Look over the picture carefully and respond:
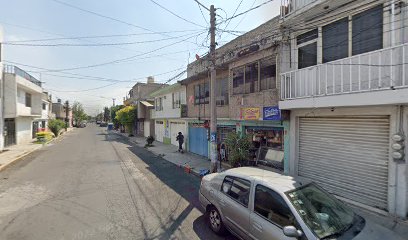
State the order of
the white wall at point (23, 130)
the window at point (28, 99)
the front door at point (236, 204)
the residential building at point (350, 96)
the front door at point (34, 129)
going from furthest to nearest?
1. the front door at point (34, 129)
2. the window at point (28, 99)
3. the white wall at point (23, 130)
4. the residential building at point (350, 96)
5. the front door at point (236, 204)

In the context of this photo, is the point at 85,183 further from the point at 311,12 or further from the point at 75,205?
the point at 311,12

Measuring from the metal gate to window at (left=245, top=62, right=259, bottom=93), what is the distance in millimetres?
5301

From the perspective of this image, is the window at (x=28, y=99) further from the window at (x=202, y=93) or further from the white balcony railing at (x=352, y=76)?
the white balcony railing at (x=352, y=76)

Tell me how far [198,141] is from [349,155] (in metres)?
9.83

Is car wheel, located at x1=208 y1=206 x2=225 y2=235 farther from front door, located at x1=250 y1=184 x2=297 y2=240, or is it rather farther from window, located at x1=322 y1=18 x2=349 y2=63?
window, located at x1=322 y1=18 x2=349 y2=63

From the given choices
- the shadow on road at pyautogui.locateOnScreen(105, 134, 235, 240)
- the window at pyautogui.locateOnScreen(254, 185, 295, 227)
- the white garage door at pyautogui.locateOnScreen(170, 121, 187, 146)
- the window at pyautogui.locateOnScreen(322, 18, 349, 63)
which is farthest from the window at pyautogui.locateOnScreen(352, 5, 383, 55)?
the white garage door at pyautogui.locateOnScreen(170, 121, 187, 146)

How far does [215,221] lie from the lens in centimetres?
510

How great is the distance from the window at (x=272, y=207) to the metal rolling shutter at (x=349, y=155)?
3.94 m

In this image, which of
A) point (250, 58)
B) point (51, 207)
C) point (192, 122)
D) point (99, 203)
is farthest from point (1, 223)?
point (192, 122)

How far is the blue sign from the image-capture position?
819cm

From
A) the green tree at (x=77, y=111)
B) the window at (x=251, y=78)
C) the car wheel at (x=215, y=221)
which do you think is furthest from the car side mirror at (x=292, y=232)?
the green tree at (x=77, y=111)

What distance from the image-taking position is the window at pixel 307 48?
7.50 metres

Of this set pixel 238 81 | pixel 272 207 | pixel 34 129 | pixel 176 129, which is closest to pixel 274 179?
pixel 272 207

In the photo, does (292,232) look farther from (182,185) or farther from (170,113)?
Answer: (170,113)
